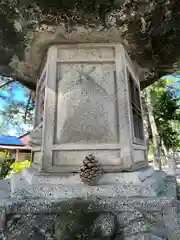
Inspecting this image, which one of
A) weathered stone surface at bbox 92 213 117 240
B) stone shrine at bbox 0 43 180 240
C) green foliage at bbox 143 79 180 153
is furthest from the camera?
green foliage at bbox 143 79 180 153

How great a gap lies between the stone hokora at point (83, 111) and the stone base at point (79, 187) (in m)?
0.32

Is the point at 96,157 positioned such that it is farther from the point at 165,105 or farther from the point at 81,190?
the point at 165,105

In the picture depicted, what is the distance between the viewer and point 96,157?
1667mm

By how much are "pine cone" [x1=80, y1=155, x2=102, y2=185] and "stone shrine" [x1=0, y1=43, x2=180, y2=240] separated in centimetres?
5

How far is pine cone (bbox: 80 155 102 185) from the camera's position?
1.51 metres

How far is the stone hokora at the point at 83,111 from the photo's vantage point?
173 cm

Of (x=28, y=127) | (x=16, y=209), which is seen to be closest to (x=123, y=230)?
(x=16, y=209)

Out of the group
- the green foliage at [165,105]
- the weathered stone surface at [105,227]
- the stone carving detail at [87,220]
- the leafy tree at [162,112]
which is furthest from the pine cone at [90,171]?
the green foliage at [165,105]

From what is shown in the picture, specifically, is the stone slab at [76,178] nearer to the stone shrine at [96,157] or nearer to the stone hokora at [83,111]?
the stone shrine at [96,157]

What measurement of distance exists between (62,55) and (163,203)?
1.50 meters

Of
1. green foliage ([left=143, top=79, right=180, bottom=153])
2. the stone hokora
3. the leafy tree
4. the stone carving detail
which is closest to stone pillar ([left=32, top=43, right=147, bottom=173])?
the stone hokora

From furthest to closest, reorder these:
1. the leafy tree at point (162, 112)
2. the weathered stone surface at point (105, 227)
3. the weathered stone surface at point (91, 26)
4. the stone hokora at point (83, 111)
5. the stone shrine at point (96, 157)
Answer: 1. the leafy tree at point (162, 112)
2. the stone hokora at point (83, 111)
3. the weathered stone surface at point (91, 26)
4. the stone shrine at point (96, 157)
5. the weathered stone surface at point (105, 227)

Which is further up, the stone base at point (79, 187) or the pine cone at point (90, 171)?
the pine cone at point (90, 171)

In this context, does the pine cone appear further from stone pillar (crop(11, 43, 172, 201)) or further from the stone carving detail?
the stone carving detail
